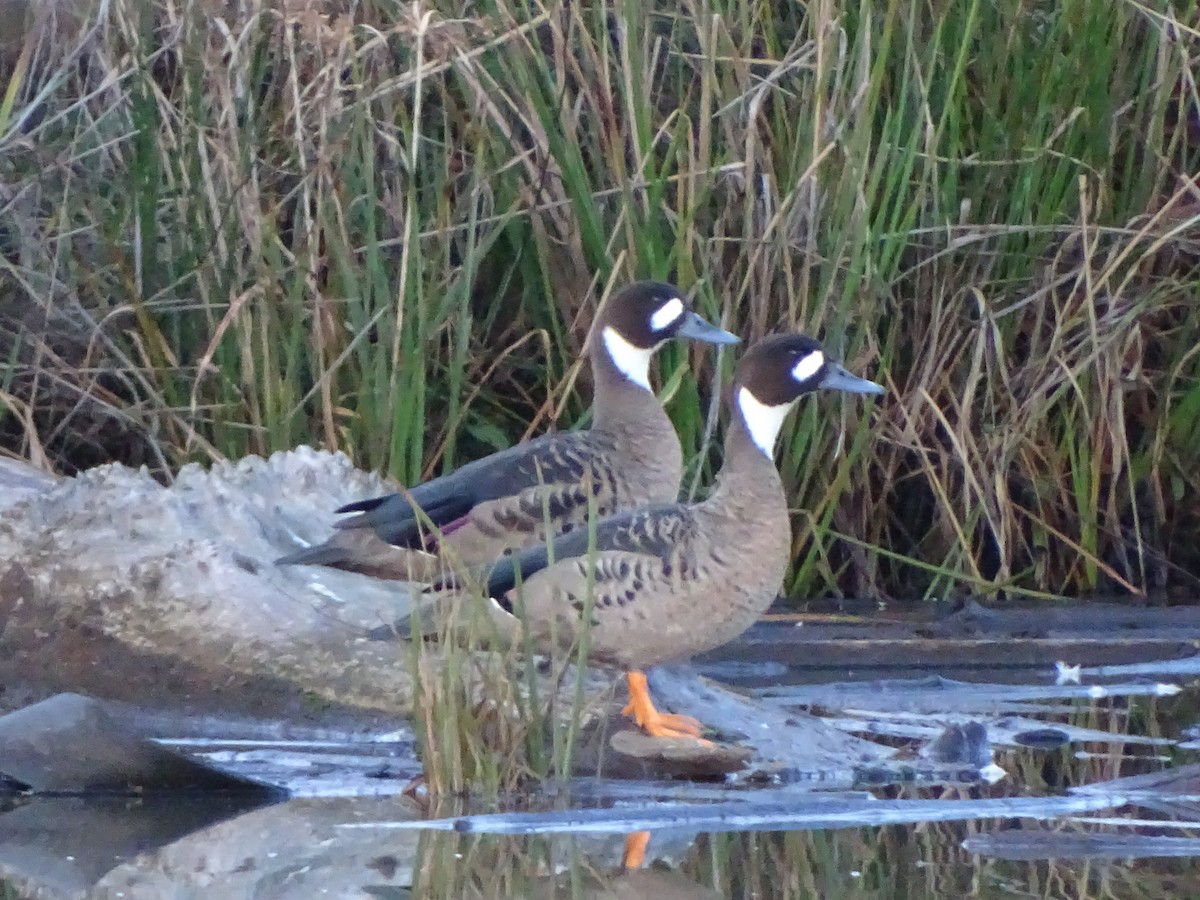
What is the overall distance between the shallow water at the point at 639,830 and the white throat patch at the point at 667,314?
1382mm

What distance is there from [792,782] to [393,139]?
2383 millimetres

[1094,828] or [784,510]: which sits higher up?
[784,510]

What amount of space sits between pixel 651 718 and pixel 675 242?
1851 millimetres

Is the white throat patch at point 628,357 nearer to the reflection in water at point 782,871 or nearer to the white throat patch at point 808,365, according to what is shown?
the white throat patch at point 808,365

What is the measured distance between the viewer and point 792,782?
4301 mm

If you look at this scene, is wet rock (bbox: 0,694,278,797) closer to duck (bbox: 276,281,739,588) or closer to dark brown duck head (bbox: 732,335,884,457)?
duck (bbox: 276,281,739,588)

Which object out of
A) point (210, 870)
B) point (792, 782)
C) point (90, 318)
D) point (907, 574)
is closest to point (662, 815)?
point (792, 782)

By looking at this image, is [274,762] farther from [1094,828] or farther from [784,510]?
[1094,828]

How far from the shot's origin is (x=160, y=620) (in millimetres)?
4809

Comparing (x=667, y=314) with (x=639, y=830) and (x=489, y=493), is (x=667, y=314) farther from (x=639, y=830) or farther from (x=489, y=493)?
(x=639, y=830)

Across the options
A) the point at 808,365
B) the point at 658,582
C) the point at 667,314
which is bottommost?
the point at 658,582

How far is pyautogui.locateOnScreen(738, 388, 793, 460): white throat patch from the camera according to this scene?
5059 millimetres

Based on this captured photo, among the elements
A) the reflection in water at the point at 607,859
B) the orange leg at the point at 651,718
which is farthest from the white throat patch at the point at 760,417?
the reflection in water at the point at 607,859

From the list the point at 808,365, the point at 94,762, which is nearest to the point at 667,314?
the point at 808,365
